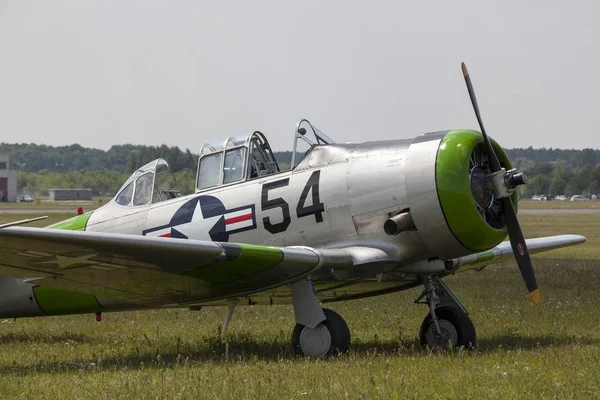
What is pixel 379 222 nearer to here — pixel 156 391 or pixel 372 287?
pixel 372 287

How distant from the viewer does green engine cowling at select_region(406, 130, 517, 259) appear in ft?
31.4

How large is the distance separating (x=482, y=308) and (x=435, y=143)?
5.67 meters

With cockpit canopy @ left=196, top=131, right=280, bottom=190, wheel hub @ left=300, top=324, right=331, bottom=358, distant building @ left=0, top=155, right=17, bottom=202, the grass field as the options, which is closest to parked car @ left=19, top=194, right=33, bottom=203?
distant building @ left=0, top=155, right=17, bottom=202

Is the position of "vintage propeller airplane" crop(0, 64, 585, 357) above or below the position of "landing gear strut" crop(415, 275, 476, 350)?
above

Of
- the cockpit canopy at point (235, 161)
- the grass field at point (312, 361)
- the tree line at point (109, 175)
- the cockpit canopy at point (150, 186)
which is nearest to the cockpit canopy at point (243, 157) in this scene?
the cockpit canopy at point (235, 161)

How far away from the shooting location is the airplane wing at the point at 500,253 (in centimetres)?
1143

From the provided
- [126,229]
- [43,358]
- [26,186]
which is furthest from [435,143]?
[26,186]

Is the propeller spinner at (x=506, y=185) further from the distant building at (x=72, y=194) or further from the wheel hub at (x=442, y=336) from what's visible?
the distant building at (x=72, y=194)

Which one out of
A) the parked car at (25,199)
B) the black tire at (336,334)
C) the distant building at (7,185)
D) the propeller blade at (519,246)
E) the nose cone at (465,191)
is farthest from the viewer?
the distant building at (7,185)

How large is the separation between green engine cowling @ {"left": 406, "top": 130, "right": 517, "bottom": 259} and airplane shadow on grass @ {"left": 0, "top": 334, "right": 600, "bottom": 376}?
1100mm

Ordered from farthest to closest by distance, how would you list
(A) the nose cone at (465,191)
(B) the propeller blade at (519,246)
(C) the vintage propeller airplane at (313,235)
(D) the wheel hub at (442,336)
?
(D) the wheel hub at (442,336), (B) the propeller blade at (519,246), (A) the nose cone at (465,191), (C) the vintage propeller airplane at (313,235)

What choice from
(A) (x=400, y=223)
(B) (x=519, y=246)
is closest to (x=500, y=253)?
(B) (x=519, y=246)

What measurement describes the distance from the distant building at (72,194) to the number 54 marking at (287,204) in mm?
119321

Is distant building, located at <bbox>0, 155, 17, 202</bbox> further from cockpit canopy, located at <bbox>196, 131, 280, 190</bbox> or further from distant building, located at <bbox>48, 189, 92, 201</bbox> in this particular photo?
cockpit canopy, located at <bbox>196, 131, 280, 190</bbox>
